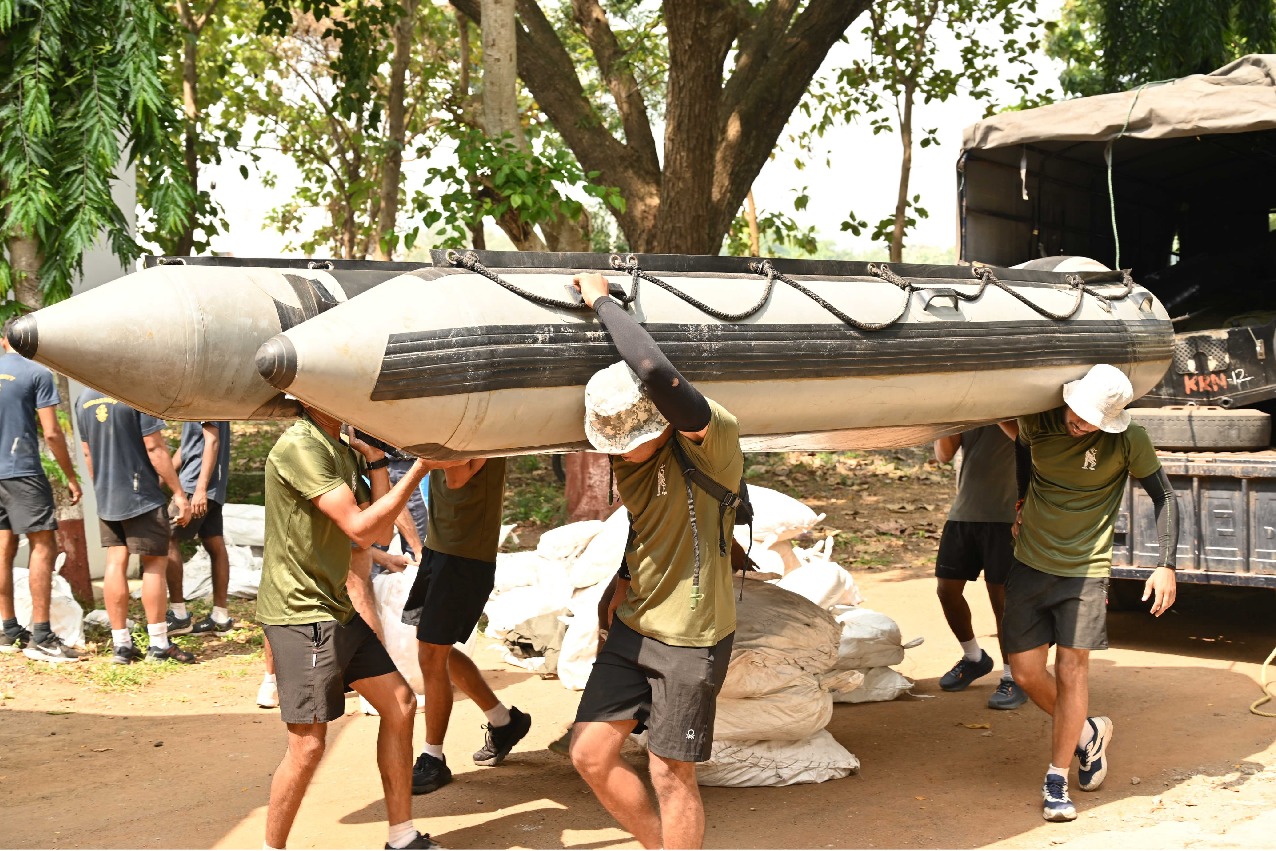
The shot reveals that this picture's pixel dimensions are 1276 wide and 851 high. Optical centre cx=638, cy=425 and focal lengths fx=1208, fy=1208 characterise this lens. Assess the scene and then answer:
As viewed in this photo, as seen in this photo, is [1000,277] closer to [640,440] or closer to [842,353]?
[842,353]

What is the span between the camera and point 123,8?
7781 millimetres

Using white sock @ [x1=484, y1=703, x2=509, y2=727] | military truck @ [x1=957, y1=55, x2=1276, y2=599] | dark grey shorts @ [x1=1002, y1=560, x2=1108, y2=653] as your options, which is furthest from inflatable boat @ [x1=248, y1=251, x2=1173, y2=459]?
white sock @ [x1=484, y1=703, x2=509, y2=727]

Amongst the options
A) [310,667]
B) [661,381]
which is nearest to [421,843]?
[310,667]

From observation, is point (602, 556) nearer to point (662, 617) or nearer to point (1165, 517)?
point (662, 617)

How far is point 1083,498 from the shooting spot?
15.3 ft

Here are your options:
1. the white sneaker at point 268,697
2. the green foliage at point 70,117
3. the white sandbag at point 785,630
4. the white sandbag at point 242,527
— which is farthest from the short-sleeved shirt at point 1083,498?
the white sandbag at point 242,527

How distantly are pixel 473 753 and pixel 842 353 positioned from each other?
244 centimetres

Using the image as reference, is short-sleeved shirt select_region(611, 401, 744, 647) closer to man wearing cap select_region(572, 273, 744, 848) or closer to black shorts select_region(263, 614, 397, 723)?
man wearing cap select_region(572, 273, 744, 848)

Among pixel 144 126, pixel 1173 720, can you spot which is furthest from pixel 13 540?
pixel 1173 720

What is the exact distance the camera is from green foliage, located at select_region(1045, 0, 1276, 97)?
38.9 feet

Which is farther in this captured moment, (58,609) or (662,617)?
(58,609)

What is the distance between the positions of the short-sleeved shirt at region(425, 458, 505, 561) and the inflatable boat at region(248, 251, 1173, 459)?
3.20ft

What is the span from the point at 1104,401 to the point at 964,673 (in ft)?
6.94

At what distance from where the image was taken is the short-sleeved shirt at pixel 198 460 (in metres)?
7.53
